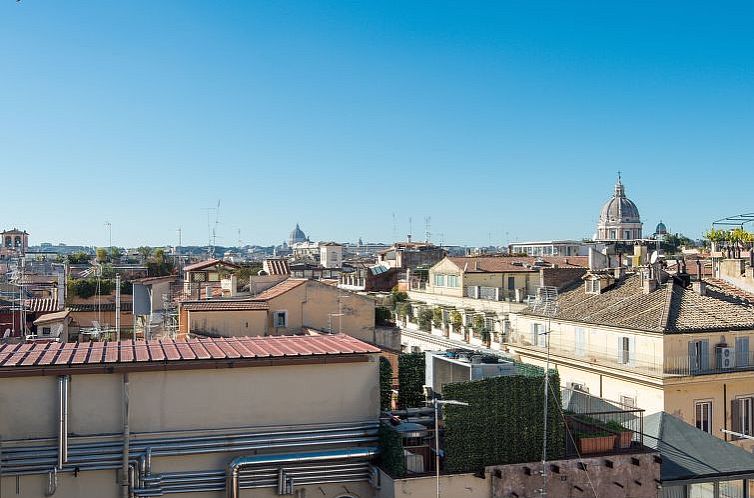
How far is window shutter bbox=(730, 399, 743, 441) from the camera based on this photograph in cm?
2848

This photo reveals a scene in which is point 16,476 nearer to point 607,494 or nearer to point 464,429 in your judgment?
point 464,429

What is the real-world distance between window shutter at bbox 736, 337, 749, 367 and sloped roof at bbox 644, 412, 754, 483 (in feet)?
38.3

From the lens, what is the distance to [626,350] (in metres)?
29.4

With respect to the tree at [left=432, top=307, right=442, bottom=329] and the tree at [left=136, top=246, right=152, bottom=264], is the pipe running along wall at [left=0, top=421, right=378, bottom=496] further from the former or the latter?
the tree at [left=136, top=246, right=152, bottom=264]

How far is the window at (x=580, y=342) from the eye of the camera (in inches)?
1257

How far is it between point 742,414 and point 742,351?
2305mm

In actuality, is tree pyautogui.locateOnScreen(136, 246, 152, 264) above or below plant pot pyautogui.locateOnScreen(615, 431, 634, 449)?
above

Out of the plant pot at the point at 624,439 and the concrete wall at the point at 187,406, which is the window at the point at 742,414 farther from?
the concrete wall at the point at 187,406

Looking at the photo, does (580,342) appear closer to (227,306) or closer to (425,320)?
(227,306)

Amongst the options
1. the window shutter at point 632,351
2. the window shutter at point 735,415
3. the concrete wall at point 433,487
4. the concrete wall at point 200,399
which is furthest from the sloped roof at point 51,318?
the window shutter at point 735,415

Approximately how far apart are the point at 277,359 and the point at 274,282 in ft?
70.5

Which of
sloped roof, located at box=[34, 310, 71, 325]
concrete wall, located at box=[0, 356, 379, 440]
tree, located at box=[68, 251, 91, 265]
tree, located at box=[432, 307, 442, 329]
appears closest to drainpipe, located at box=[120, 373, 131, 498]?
concrete wall, located at box=[0, 356, 379, 440]

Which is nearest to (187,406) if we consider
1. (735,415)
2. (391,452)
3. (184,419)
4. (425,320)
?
(184,419)

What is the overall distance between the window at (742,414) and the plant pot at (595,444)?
15.7 m
